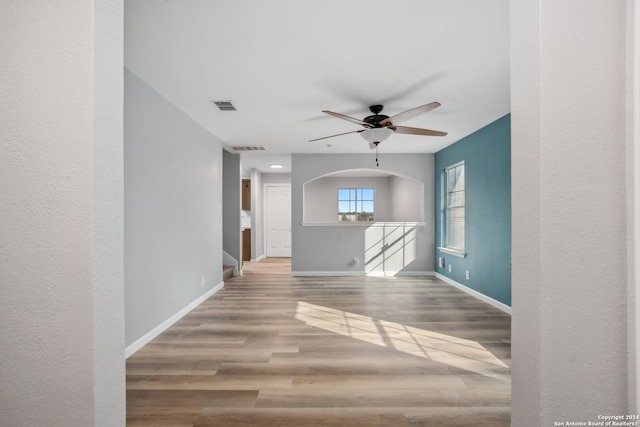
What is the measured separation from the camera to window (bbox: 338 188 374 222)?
383 inches

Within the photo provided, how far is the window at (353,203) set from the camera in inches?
383

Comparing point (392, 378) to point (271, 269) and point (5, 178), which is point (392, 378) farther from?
point (271, 269)

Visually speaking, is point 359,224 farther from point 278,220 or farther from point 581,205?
point 581,205

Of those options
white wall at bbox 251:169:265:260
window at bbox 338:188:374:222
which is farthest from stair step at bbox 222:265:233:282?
window at bbox 338:188:374:222

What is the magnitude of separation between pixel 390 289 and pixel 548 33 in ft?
15.1

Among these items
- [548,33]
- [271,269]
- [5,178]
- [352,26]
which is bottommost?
[271,269]

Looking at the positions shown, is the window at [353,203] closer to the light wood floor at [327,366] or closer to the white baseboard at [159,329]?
the light wood floor at [327,366]

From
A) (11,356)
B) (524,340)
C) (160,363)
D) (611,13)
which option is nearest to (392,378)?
(524,340)

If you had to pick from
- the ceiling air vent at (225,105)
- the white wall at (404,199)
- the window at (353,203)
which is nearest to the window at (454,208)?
the white wall at (404,199)

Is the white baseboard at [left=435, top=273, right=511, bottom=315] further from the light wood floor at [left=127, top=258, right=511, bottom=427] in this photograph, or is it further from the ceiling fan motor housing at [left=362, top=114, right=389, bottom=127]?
the ceiling fan motor housing at [left=362, top=114, right=389, bottom=127]

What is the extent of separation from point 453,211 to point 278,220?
513 centimetres

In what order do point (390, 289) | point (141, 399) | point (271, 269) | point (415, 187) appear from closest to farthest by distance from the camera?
point (141, 399)
point (390, 289)
point (271, 269)
point (415, 187)

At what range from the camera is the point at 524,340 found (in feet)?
2.99

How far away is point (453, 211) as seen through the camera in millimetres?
5723
